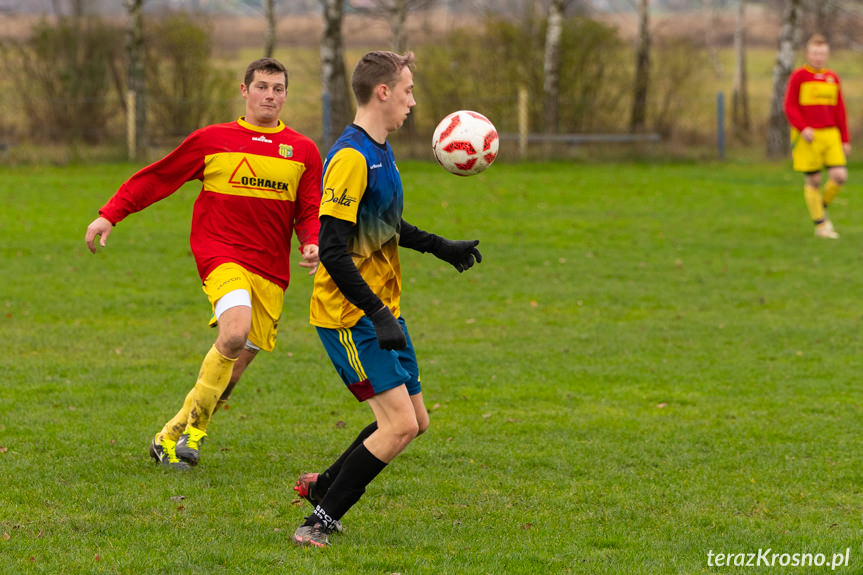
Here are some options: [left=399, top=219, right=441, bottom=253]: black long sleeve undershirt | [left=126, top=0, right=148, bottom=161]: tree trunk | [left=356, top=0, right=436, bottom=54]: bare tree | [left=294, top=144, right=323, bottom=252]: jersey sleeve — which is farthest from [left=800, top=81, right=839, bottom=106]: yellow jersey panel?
[left=356, top=0, right=436, bottom=54]: bare tree

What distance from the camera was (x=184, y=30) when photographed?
29672 millimetres

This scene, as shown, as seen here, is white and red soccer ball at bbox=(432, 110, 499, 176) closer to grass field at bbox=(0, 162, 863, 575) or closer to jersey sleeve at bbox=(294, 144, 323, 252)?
jersey sleeve at bbox=(294, 144, 323, 252)

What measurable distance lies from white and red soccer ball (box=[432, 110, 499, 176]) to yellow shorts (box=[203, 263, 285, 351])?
53.2 inches

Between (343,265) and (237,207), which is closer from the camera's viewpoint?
(343,265)

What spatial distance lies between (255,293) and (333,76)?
19.8 metres

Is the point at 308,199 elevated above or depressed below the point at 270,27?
above

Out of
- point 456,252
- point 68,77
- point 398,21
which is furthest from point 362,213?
point 398,21

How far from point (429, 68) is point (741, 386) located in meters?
22.7

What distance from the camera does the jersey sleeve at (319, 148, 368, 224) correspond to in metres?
4.49

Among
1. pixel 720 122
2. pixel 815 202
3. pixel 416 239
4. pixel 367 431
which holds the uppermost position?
pixel 416 239

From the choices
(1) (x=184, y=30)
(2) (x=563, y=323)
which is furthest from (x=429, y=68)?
(2) (x=563, y=323)

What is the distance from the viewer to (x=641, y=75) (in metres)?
30.5

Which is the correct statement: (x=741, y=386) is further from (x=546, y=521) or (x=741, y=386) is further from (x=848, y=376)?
(x=546, y=521)

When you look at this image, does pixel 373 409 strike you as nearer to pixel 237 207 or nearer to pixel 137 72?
pixel 237 207
